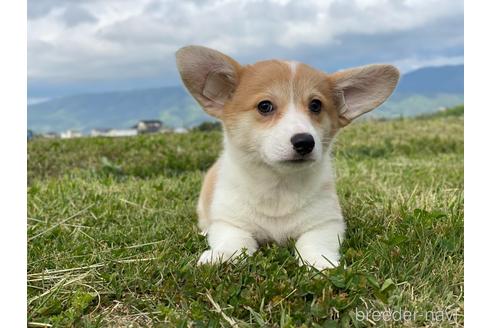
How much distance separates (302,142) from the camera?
2918 millimetres

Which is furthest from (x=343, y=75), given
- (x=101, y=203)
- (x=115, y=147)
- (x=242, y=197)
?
(x=115, y=147)

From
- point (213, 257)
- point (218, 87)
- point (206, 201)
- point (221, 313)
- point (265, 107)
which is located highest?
point (218, 87)

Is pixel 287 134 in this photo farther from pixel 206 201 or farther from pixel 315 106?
pixel 206 201

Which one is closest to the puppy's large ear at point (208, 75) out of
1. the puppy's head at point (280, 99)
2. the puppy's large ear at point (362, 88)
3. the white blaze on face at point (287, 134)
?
the puppy's head at point (280, 99)

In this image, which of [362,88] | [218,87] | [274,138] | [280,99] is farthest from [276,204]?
[362,88]

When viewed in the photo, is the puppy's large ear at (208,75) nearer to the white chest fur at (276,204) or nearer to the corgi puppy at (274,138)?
the corgi puppy at (274,138)

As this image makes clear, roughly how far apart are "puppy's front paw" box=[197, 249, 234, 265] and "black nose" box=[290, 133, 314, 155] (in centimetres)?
67

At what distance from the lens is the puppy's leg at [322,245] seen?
2.94 meters

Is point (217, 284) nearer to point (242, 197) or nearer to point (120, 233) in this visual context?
point (242, 197)

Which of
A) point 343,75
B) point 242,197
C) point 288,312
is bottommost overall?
point 288,312

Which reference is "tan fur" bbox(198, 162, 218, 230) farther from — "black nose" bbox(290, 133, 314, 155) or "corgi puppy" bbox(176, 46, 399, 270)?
"black nose" bbox(290, 133, 314, 155)

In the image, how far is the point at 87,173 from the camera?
6.41 metres

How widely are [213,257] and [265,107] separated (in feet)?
3.00

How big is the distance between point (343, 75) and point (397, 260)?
125 centimetres
